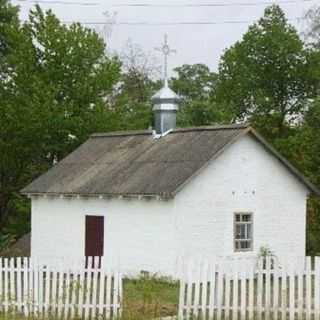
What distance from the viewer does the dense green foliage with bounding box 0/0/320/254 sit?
34.6 m

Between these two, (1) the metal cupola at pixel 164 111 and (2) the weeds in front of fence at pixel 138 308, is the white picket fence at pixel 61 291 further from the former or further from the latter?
(1) the metal cupola at pixel 164 111

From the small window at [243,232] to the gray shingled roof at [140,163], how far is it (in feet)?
6.90

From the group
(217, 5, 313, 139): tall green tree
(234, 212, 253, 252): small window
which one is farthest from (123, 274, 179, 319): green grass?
(217, 5, 313, 139): tall green tree

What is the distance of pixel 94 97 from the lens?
3562 cm

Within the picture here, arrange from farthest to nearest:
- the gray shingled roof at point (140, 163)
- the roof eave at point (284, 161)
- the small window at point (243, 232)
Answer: the roof eave at point (284, 161) < the small window at point (243, 232) < the gray shingled roof at point (140, 163)

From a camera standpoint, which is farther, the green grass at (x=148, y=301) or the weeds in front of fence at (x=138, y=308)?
the green grass at (x=148, y=301)

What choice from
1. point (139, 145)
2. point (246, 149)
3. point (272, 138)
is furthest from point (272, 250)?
point (272, 138)

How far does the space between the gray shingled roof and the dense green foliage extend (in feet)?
17.3

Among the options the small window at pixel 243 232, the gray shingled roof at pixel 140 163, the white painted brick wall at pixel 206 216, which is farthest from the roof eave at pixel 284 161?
the small window at pixel 243 232

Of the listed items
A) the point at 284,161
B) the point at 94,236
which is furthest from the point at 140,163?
the point at 284,161

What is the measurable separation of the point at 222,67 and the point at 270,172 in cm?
2135

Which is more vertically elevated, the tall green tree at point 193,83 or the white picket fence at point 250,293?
the tall green tree at point 193,83

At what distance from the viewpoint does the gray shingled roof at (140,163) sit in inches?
949

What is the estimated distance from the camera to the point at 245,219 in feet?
82.6
